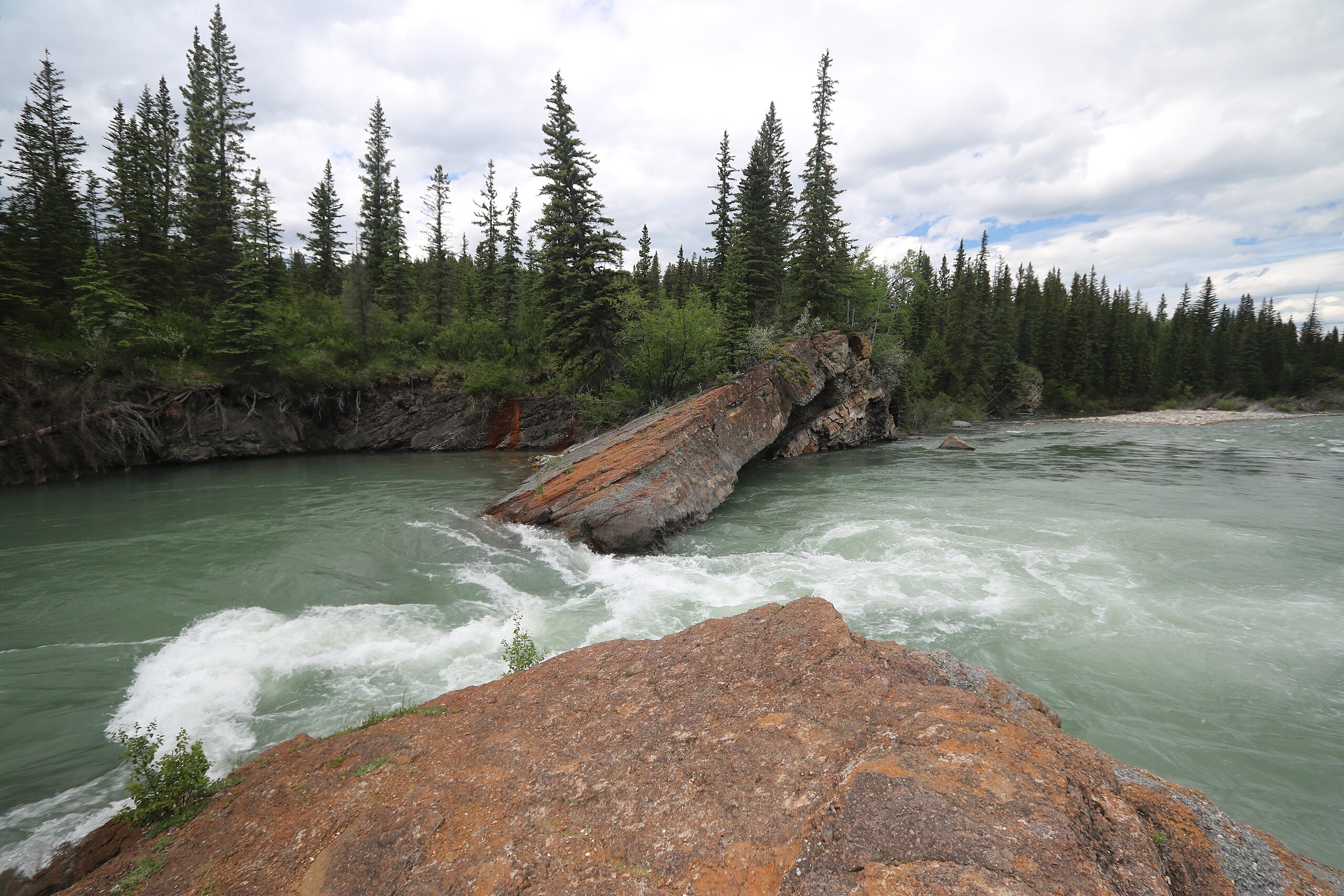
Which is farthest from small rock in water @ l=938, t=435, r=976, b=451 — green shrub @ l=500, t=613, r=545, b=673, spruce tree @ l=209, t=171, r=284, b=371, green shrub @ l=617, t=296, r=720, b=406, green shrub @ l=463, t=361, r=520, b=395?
spruce tree @ l=209, t=171, r=284, b=371

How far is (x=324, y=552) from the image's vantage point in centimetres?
1172

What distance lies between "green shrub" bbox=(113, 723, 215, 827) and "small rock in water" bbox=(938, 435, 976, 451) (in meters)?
30.6

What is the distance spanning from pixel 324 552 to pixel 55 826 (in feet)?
25.1

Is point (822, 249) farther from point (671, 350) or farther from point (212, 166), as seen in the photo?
point (212, 166)

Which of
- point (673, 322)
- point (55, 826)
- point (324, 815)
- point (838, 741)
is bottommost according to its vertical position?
point (55, 826)

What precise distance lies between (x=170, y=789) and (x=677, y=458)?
11.7 metres

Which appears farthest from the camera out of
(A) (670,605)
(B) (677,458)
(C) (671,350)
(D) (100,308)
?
(C) (671,350)

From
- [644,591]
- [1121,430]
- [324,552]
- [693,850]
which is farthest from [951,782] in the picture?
[1121,430]

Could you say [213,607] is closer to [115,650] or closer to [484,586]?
[115,650]

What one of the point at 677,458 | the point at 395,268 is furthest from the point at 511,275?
the point at 677,458

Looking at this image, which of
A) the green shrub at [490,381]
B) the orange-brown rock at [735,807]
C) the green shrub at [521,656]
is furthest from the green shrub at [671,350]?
the orange-brown rock at [735,807]

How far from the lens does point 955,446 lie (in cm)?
2934

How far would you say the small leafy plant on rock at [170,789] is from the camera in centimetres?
371

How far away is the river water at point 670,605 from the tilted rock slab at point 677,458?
890 millimetres
